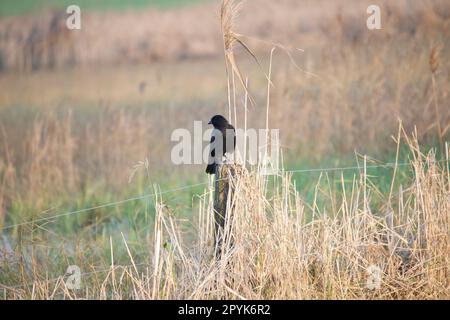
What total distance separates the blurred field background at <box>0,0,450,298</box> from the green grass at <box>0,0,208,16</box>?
56 millimetres

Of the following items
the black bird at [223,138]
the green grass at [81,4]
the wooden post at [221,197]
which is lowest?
the wooden post at [221,197]

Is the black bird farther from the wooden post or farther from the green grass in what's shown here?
the green grass

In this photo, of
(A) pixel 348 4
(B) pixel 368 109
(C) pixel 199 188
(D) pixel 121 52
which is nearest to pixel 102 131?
(C) pixel 199 188

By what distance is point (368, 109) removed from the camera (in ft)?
29.6

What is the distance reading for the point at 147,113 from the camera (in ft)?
37.2

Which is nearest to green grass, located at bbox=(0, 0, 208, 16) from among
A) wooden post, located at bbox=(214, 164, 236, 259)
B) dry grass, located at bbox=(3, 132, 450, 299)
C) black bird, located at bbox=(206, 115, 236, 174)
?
black bird, located at bbox=(206, 115, 236, 174)

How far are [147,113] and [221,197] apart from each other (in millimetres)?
6538

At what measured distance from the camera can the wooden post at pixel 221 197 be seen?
16.0 feet

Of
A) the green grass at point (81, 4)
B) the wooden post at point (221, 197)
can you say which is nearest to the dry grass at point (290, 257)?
the wooden post at point (221, 197)

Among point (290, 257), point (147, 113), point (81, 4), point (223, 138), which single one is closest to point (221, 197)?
point (290, 257)

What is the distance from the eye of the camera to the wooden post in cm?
487

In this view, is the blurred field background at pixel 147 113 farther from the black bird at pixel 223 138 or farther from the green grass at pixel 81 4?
the black bird at pixel 223 138

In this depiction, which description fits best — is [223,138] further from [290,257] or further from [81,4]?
[81,4]

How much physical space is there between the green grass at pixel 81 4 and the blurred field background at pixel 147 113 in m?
0.06
